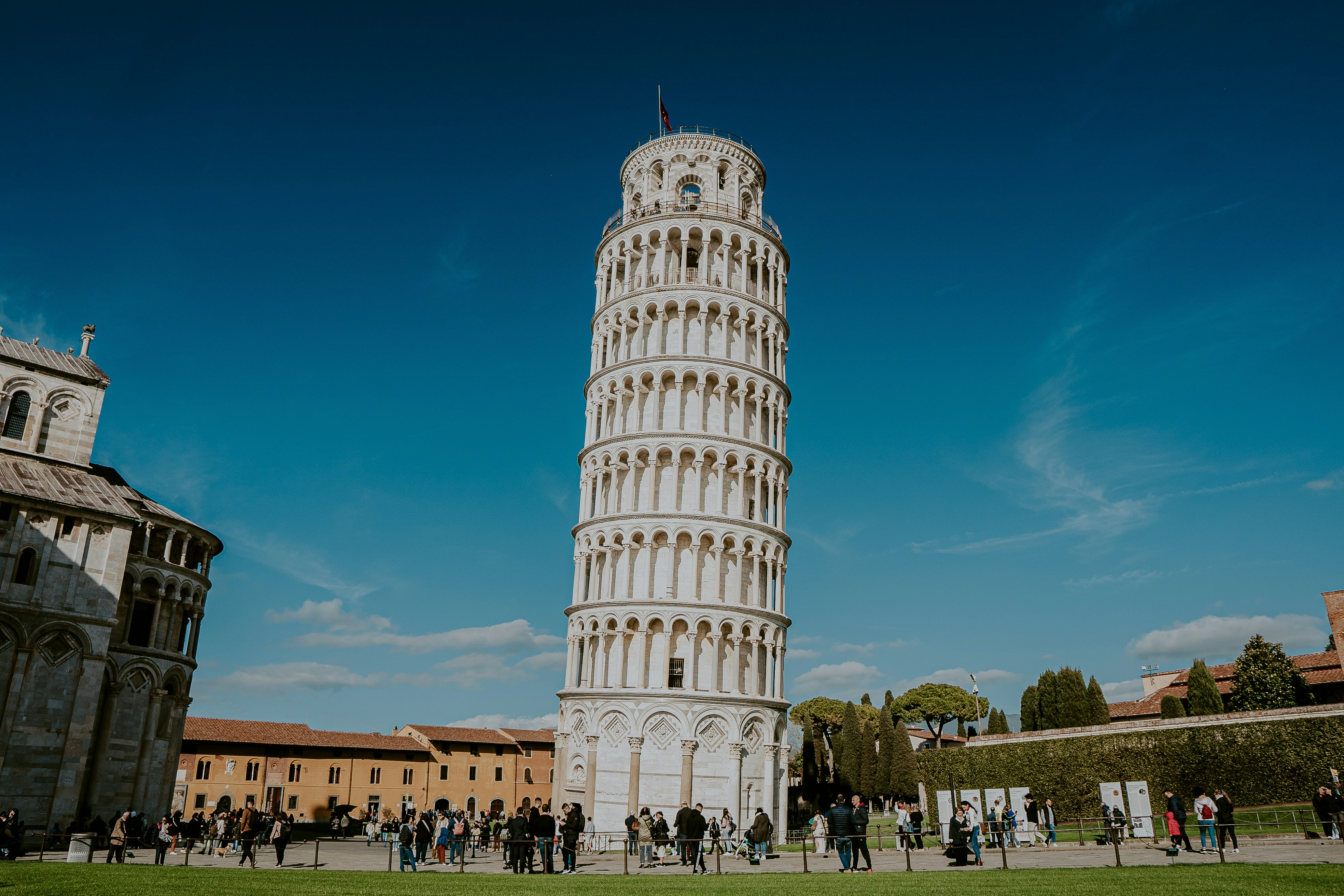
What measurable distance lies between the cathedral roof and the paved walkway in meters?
22.1

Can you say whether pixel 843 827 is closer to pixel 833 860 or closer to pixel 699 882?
pixel 699 882

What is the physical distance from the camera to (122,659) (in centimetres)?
4094

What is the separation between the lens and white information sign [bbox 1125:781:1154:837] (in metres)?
33.0

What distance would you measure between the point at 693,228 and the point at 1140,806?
3379 cm

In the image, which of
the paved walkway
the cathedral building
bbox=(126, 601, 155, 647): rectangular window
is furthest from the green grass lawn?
bbox=(126, 601, 155, 647): rectangular window

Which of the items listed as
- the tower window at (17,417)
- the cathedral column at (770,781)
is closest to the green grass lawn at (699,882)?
the cathedral column at (770,781)

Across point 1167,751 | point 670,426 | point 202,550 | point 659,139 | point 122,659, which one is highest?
point 659,139

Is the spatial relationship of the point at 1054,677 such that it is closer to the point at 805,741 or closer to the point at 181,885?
the point at 805,741

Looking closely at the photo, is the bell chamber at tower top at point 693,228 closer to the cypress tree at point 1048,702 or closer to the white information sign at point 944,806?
the white information sign at point 944,806

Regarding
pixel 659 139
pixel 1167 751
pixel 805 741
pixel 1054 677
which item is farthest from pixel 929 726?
pixel 659 139

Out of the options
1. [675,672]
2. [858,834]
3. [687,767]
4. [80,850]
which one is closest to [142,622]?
[80,850]

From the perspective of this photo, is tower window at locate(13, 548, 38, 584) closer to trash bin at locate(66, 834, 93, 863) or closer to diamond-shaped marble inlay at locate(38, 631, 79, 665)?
diamond-shaped marble inlay at locate(38, 631, 79, 665)

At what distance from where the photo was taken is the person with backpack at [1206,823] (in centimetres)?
2341

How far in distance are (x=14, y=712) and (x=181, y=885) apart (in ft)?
74.4
